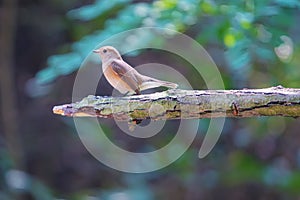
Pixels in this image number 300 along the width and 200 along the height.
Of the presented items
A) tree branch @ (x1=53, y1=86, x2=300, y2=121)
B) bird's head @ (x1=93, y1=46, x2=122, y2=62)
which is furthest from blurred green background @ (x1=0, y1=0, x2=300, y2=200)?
tree branch @ (x1=53, y1=86, x2=300, y2=121)

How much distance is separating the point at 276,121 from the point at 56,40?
109 centimetres

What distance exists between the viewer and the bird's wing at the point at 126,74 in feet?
3.46

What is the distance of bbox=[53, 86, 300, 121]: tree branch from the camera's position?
3.10 ft

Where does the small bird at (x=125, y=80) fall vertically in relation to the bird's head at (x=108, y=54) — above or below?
below

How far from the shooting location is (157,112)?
3.13 ft

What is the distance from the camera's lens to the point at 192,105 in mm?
949

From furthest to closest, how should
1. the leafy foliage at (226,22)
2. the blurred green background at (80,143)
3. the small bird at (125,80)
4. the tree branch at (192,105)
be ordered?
the blurred green background at (80,143) < the leafy foliage at (226,22) < the small bird at (125,80) < the tree branch at (192,105)

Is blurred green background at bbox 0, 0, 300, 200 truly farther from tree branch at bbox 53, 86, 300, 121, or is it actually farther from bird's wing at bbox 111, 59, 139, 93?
tree branch at bbox 53, 86, 300, 121

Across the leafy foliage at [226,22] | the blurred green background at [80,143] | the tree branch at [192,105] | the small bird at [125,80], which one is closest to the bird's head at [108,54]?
the small bird at [125,80]

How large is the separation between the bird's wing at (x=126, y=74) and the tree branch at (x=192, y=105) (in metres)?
0.10

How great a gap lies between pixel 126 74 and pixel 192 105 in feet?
0.54

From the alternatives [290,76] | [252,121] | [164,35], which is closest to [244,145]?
[252,121]

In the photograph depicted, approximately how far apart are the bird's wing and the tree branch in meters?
0.10

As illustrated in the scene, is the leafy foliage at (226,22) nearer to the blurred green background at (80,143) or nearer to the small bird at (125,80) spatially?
the small bird at (125,80)
